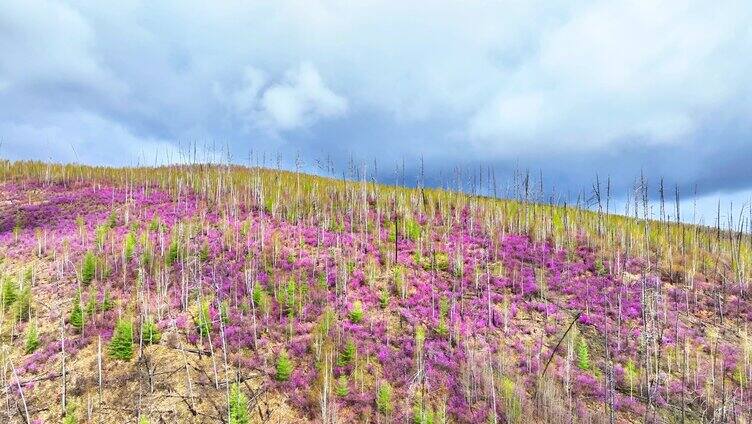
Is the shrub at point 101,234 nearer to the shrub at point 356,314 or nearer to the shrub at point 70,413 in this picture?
the shrub at point 70,413

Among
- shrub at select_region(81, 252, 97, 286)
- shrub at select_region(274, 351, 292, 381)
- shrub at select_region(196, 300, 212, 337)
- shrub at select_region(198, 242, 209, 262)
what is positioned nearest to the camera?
shrub at select_region(274, 351, 292, 381)

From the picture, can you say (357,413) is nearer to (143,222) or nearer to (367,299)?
(367,299)

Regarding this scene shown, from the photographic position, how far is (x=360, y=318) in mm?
13836

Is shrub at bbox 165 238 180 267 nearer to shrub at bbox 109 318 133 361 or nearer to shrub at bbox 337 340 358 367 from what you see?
shrub at bbox 109 318 133 361

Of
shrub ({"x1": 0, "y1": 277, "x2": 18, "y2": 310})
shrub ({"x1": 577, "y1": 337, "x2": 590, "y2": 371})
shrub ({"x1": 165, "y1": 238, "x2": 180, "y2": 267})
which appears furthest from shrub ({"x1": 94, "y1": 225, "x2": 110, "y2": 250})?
shrub ({"x1": 577, "y1": 337, "x2": 590, "y2": 371})

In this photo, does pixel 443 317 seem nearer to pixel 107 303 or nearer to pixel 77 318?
pixel 107 303

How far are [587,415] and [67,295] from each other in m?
16.4

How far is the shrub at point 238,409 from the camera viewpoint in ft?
32.5

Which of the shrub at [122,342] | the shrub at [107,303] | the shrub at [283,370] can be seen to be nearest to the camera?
the shrub at [283,370]

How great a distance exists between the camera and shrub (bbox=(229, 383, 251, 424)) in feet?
32.5

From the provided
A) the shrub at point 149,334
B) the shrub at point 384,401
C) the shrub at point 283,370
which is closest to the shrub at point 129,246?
the shrub at point 149,334

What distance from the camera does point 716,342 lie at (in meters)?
13.3

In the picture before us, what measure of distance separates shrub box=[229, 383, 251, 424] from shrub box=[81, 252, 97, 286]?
8.70 m

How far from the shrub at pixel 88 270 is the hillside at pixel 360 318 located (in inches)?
2.9
